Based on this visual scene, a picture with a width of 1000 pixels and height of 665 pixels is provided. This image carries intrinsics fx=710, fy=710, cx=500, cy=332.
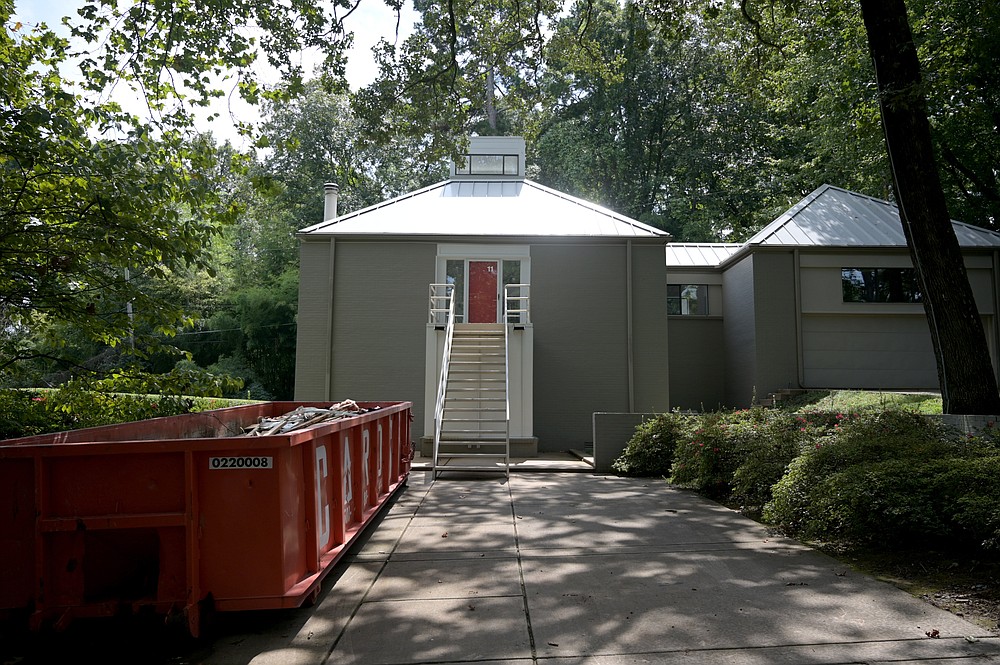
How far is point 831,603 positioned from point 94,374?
6.48 meters

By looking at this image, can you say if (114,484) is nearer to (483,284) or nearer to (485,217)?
(483,284)

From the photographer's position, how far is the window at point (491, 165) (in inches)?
887

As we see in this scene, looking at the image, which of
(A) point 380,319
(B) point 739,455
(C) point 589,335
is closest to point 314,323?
(A) point 380,319

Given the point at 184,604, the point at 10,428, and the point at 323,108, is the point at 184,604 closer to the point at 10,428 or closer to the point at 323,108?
the point at 10,428

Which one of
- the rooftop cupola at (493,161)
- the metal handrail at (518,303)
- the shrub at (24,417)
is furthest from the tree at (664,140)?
the shrub at (24,417)

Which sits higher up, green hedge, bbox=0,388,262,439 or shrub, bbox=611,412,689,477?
green hedge, bbox=0,388,262,439

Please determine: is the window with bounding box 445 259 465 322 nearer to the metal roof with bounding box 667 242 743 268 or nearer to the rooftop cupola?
the rooftop cupola

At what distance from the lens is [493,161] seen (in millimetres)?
22641

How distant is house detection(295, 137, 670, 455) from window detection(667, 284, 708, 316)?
4.51 m

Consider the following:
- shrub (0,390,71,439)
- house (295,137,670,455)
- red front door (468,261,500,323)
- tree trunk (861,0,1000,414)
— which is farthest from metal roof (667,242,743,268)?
shrub (0,390,71,439)

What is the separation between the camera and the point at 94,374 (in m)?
6.57

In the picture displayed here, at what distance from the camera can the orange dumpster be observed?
14.1 feet

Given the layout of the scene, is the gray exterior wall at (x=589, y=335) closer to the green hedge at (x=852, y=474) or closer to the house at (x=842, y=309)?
the house at (x=842, y=309)

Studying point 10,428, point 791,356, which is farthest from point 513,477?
point 791,356
